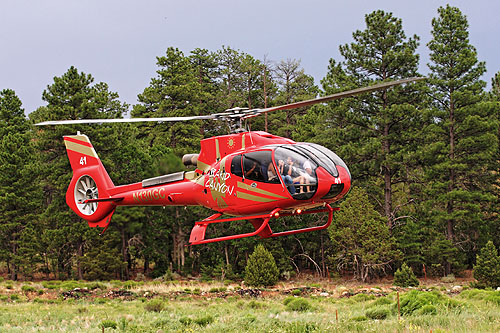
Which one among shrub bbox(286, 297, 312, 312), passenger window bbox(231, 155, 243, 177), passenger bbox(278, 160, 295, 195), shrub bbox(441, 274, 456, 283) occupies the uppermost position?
passenger window bbox(231, 155, 243, 177)

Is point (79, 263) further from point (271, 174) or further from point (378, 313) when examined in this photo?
point (271, 174)

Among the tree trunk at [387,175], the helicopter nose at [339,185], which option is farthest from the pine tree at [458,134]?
the helicopter nose at [339,185]

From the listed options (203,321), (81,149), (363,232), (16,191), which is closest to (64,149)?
(16,191)

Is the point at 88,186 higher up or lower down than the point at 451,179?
higher up

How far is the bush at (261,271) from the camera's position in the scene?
31672mm

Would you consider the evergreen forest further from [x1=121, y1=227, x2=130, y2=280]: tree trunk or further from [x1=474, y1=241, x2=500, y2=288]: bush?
[x1=474, y1=241, x2=500, y2=288]: bush

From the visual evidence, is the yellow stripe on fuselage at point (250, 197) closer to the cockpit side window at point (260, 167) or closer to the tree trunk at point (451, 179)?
the cockpit side window at point (260, 167)

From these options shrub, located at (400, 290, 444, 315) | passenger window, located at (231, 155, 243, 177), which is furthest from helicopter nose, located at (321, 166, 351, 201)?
shrub, located at (400, 290, 444, 315)

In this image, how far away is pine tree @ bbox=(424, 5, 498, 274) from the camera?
109ft

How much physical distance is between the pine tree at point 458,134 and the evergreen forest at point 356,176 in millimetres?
89

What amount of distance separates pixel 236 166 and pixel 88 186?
7.50 metres

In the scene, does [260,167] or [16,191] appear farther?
[16,191]

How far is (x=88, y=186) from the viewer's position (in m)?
18.8

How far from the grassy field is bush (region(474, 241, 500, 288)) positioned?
11.0 ft
